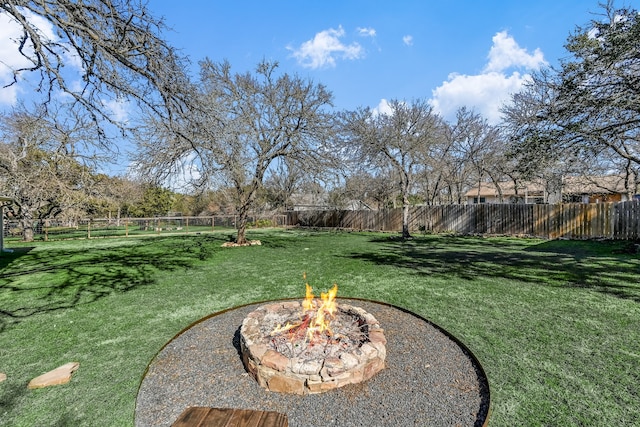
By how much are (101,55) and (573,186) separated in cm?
2326

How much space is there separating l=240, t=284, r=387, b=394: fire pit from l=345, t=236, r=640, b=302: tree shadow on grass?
3.32m

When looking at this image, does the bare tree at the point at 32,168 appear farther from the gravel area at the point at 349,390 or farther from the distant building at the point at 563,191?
the distant building at the point at 563,191

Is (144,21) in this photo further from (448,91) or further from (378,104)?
(448,91)

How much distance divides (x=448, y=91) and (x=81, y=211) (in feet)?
66.3

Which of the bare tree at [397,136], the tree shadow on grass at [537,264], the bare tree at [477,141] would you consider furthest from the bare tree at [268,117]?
the bare tree at [477,141]

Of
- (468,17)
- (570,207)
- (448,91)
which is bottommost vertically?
(570,207)

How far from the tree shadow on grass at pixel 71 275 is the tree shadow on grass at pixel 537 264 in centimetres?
504

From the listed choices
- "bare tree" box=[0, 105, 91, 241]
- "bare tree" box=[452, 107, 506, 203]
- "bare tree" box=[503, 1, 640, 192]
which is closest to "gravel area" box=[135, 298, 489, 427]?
"bare tree" box=[503, 1, 640, 192]

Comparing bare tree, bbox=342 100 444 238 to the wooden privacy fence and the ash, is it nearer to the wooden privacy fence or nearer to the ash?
the wooden privacy fence

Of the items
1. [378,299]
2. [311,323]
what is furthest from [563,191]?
[311,323]

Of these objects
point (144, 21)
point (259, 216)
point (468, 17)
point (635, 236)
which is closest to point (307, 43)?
point (468, 17)

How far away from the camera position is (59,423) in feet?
6.06

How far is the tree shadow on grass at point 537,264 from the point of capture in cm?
482

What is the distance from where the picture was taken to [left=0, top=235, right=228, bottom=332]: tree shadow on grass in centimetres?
423
